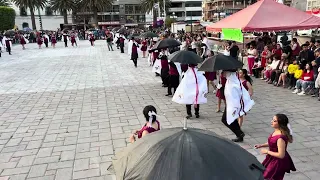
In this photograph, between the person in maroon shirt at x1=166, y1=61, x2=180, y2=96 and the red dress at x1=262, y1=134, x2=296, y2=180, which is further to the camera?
the person in maroon shirt at x1=166, y1=61, x2=180, y2=96

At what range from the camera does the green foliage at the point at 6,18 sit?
4531 cm

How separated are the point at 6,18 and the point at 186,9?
188ft

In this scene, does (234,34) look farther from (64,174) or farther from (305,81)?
(64,174)

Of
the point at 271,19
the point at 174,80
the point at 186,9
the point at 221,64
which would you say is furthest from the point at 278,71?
the point at 186,9

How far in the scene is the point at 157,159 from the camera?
2.08 meters

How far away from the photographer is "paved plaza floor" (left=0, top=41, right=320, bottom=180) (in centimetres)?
504

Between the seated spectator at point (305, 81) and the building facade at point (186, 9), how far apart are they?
8303cm

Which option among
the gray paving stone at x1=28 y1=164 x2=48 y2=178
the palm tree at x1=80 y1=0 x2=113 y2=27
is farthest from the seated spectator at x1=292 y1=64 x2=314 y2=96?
the palm tree at x1=80 y1=0 x2=113 y2=27

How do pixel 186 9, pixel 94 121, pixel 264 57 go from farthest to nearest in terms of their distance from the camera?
pixel 186 9 → pixel 264 57 → pixel 94 121

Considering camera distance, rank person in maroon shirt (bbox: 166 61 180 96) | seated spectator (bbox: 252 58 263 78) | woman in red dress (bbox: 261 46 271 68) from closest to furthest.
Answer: person in maroon shirt (bbox: 166 61 180 96) < woman in red dress (bbox: 261 46 271 68) < seated spectator (bbox: 252 58 263 78)

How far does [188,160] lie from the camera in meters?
2.00

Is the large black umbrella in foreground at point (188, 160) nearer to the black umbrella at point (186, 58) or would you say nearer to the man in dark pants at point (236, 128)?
the man in dark pants at point (236, 128)

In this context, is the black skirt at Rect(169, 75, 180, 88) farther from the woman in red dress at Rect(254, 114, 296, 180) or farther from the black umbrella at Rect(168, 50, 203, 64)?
the woman in red dress at Rect(254, 114, 296, 180)

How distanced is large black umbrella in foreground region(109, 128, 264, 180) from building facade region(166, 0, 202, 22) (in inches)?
3548
